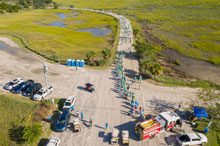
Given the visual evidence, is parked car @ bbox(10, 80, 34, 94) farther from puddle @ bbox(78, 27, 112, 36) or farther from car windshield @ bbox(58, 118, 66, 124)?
puddle @ bbox(78, 27, 112, 36)

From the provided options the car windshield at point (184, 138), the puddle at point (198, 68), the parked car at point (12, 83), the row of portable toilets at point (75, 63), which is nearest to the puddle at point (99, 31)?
the puddle at point (198, 68)

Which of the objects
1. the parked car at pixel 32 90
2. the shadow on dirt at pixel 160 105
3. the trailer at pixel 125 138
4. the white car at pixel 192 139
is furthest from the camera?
the parked car at pixel 32 90

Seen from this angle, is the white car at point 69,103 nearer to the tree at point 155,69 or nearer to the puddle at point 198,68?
the tree at point 155,69

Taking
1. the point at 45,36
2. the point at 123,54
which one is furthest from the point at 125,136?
the point at 45,36

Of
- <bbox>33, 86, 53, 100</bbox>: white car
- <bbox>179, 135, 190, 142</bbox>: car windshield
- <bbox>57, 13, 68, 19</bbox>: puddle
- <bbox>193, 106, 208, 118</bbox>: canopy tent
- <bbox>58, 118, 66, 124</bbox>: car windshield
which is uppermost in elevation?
<bbox>57, 13, 68, 19</bbox>: puddle

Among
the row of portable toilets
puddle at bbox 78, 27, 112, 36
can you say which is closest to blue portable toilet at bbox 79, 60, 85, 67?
the row of portable toilets

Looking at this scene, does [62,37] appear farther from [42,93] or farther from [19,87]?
[42,93]
